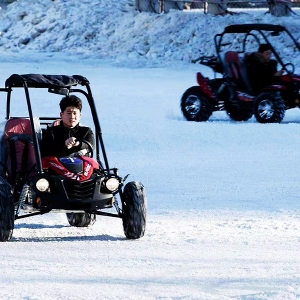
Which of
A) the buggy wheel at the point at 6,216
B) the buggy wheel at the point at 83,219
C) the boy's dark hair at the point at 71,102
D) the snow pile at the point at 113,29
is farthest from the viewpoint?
the snow pile at the point at 113,29

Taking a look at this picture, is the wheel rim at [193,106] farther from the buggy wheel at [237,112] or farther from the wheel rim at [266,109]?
the wheel rim at [266,109]

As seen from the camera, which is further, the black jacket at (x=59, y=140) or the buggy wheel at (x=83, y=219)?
the buggy wheel at (x=83, y=219)

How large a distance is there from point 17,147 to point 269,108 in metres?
8.90

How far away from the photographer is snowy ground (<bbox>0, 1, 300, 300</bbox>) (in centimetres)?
633

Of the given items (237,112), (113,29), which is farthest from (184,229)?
(113,29)

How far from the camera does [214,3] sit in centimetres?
2917

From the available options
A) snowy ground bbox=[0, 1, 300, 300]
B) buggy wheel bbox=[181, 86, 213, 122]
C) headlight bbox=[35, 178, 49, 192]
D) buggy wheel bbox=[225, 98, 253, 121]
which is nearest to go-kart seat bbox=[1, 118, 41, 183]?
snowy ground bbox=[0, 1, 300, 300]

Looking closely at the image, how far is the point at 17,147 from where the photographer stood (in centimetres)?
888

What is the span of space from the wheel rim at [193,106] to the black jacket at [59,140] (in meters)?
9.58

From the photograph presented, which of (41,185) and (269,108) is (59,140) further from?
(269,108)

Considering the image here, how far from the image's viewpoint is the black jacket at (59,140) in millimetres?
8469

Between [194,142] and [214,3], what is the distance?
47.9 ft

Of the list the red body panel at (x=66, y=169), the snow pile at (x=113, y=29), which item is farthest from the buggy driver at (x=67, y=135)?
the snow pile at (x=113, y=29)

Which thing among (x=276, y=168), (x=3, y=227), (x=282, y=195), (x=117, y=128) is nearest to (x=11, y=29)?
(x=117, y=128)
